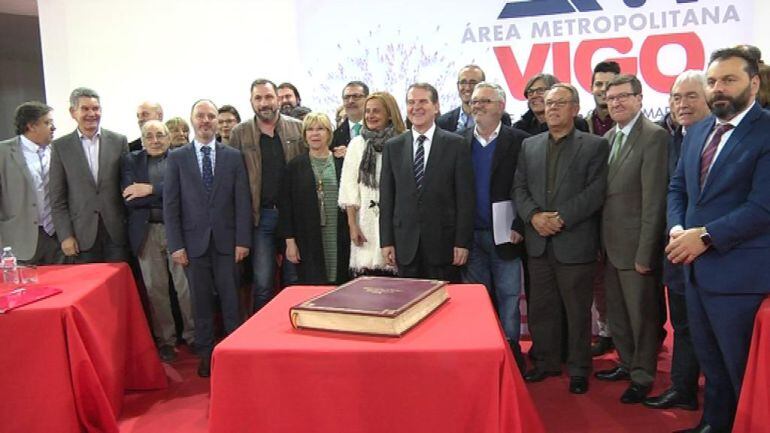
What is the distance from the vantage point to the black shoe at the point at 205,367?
3.51 m

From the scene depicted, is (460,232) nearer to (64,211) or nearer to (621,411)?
(621,411)

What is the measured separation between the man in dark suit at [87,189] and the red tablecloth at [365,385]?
2484 millimetres

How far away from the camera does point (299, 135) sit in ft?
12.6

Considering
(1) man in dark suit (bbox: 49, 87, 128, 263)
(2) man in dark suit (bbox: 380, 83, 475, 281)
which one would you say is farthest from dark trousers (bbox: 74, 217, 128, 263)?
(2) man in dark suit (bbox: 380, 83, 475, 281)

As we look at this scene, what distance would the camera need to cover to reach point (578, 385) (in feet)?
10.2

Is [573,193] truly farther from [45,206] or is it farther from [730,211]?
[45,206]

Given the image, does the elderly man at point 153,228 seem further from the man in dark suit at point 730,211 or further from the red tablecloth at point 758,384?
the red tablecloth at point 758,384

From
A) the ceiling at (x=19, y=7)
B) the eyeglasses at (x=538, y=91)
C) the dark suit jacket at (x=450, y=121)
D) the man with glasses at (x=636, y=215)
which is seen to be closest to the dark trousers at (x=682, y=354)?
the man with glasses at (x=636, y=215)

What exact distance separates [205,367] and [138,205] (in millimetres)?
1034

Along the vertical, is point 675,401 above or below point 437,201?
below

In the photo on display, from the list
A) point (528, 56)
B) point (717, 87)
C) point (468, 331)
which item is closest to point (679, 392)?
point (717, 87)

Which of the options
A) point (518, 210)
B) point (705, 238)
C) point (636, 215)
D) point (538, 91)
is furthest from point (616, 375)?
point (538, 91)

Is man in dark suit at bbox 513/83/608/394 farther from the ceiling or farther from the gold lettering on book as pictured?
the ceiling

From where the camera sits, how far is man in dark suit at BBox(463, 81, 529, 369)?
3232mm
